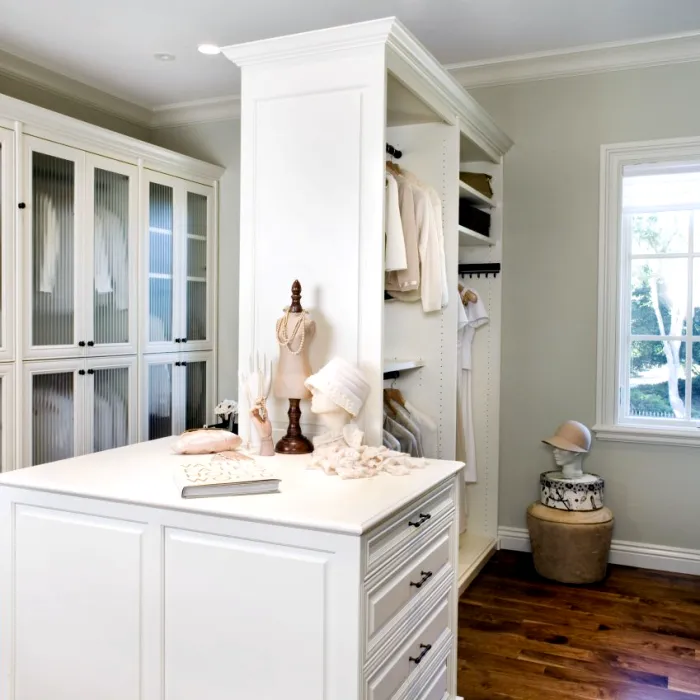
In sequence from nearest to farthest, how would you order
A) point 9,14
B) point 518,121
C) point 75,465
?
point 75,465 < point 9,14 < point 518,121

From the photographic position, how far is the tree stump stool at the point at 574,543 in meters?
3.42

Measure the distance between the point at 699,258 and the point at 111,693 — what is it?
3313 mm

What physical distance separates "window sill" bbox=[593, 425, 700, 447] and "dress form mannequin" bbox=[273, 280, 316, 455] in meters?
1.98

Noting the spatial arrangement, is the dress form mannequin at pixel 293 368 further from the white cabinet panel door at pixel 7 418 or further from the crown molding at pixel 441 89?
the white cabinet panel door at pixel 7 418

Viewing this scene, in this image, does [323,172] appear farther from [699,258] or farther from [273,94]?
[699,258]

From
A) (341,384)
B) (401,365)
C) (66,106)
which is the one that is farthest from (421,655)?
(66,106)

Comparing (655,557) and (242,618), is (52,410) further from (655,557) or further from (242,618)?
(655,557)

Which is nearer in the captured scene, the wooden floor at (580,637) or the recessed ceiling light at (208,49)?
the wooden floor at (580,637)

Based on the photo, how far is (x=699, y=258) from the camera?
3.69 meters

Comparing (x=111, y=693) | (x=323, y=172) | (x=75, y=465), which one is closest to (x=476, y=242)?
(x=323, y=172)

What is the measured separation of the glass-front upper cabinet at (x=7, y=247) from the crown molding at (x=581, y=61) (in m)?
2.29

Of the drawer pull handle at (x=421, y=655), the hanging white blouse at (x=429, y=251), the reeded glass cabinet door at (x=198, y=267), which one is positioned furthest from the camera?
the reeded glass cabinet door at (x=198, y=267)

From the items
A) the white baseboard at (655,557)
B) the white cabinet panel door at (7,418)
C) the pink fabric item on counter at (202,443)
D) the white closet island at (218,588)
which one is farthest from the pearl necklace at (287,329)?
the white baseboard at (655,557)

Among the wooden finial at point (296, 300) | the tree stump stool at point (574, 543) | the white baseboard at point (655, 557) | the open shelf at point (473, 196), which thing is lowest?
the white baseboard at point (655, 557)
